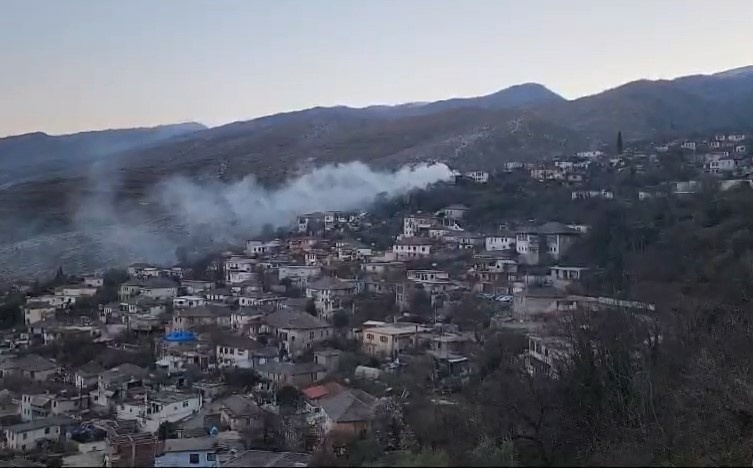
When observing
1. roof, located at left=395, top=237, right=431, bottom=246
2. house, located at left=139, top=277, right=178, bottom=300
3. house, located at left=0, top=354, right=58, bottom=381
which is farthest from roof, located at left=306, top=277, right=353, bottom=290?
house, located at left=0, top=354, right=58, bottom=381

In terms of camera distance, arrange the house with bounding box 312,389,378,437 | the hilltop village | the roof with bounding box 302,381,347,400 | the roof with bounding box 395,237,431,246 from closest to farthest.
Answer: the hilltop village → the house with bounding box 312,389,378,437 → the roof with bounding box 302,381,347,400 → the roof with bounding box 395,237,431,246

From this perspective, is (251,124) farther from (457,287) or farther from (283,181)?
(457,287)

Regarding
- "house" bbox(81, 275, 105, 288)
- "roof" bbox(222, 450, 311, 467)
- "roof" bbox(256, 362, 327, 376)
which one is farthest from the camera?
"house" bbox(81, 275, 105, 288)

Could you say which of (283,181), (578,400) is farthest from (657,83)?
(578,400)

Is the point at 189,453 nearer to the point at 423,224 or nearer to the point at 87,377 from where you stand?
the point at 87,377

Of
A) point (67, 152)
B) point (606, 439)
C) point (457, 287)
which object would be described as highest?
point (67, 152)

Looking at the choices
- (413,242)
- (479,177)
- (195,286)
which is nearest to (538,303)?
(413,242)

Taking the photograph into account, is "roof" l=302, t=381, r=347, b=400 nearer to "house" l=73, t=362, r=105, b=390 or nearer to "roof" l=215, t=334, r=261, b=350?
"roof" l=215, t=334, r=261, b=350
